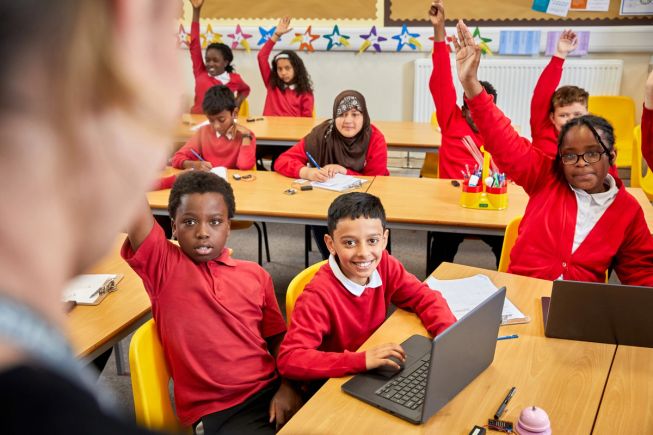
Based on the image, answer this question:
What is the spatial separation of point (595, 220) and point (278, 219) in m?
1.40

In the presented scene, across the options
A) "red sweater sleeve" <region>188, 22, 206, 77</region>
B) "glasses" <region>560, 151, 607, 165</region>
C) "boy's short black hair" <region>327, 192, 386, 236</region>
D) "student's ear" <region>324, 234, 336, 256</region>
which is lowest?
"student's ear" <region>324, 234, 336, 256</region>

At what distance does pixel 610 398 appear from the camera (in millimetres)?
1490

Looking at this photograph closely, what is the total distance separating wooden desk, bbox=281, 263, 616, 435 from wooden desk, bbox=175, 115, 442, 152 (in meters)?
2.54

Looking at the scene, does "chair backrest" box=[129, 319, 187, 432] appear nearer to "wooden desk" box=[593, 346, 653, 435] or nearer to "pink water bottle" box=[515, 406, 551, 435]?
"pink water bottle" box=[515, 406, 551, 435]

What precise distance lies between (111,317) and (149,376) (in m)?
0.34

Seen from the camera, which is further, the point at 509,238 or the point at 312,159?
the point at 312,159

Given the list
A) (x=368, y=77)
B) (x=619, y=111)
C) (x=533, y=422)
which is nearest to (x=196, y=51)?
(x=368, y=77)

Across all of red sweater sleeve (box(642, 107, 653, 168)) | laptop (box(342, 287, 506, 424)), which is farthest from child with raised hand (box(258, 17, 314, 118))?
laptop (box(342, 287, 506, 424))

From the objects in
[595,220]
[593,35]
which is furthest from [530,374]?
[593,35]

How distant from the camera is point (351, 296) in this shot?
6.40 ft

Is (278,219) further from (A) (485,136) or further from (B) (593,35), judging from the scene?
(B) (593,35)

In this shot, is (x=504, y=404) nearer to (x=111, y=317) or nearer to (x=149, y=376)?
(x=149, y=376)

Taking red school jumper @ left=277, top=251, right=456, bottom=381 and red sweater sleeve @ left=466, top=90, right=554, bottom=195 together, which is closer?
red school jumper @ left=277, top=251, right=456, bottom=381

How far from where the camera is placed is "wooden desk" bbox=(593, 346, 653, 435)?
1382 millimetres
